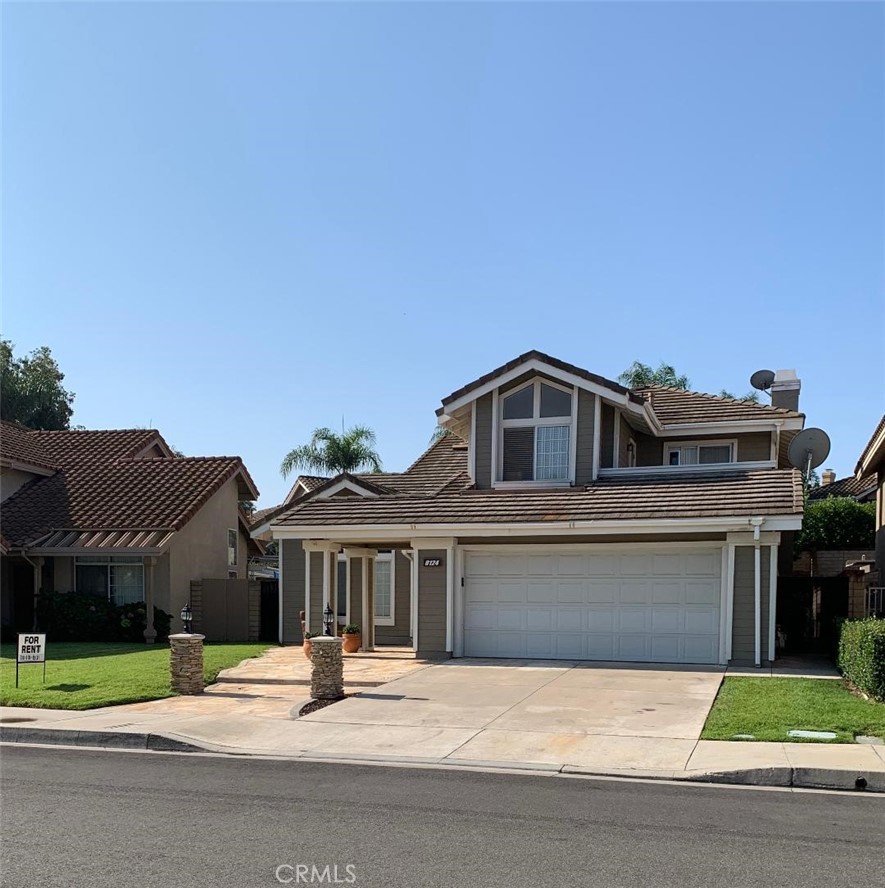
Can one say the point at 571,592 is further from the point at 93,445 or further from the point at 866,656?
the point at 93,445

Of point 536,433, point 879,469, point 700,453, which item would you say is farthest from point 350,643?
point 879,469

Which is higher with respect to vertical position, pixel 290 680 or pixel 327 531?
pixel 327 531

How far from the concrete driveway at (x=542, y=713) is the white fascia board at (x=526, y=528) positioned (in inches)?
99.9

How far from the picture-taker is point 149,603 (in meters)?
23.4

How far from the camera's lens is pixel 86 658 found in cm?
1902

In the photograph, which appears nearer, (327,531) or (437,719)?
(437,719)

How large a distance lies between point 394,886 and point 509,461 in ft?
50.0

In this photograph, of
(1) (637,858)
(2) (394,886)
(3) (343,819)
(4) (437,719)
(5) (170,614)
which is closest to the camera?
(2) (394,886)

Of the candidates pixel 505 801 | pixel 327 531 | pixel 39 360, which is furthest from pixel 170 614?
pixel 39 360

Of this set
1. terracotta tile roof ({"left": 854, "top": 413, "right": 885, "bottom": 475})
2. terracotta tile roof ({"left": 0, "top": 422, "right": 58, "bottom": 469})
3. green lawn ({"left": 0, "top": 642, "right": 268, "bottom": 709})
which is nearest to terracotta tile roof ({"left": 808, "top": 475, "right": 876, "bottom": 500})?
terracotta tile roof ({"left": 854, "top": 413, "right": 885, "bottom": 475})

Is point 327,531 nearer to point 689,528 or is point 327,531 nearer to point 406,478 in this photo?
point 406,478

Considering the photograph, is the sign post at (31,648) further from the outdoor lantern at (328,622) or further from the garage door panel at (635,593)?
the garage door panel at (635,593)

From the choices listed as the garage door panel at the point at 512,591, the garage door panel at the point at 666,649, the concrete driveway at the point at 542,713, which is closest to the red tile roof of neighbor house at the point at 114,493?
the garage door panel at the point at 512,591

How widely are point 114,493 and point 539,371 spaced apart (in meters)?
13.7
